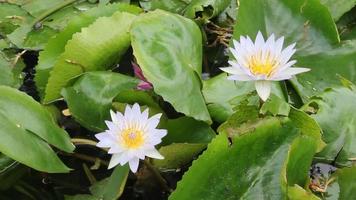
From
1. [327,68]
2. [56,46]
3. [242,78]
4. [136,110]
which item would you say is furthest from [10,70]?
[327,68]

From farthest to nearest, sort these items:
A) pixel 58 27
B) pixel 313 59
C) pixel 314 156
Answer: pixel 58 27 < pixel 313 59 < pixel 314 156

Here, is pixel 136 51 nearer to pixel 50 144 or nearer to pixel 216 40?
pixel 50 144

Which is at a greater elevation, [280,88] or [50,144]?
[280,88]

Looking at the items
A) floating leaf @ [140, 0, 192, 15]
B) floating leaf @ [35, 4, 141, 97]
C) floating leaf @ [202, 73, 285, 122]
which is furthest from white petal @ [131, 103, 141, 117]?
floating leaf @ [140, 0, 192, 15]

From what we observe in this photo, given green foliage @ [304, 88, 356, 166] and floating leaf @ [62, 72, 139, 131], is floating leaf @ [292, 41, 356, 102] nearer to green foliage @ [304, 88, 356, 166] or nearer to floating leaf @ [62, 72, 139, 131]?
green foliage @ [304, 88, 356, 166]

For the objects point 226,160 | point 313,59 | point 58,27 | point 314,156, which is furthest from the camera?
point 58,27

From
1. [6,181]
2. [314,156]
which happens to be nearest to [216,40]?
[314,156]
